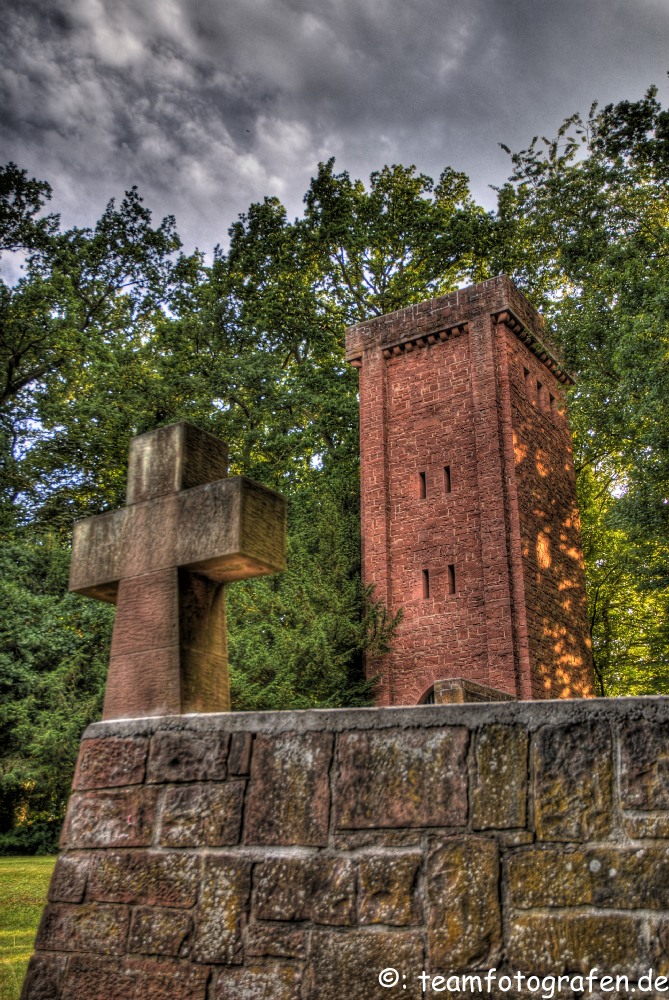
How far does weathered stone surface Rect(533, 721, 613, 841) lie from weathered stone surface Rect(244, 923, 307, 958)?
86 centimetres

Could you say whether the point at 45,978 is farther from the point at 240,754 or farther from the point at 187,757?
the point at 240,754

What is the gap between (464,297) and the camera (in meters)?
20.5

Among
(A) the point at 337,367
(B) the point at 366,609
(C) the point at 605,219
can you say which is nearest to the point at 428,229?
(A) the point at 337,367

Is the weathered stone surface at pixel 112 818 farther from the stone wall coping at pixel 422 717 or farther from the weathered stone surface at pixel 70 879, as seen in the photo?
the stone wall coping at pixel 422 717

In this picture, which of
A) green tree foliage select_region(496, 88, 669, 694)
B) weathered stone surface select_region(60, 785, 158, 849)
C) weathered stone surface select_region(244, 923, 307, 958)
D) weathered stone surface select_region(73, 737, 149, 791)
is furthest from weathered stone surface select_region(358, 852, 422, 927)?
green tree foliage select_region(496, 88, 669, 694)

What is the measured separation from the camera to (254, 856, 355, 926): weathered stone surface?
2.70 metres

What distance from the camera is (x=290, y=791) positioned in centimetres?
289

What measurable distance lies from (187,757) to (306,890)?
0.67 m

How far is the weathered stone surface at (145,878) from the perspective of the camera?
2922 millimetres

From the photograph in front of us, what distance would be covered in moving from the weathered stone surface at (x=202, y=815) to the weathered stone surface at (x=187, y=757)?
0.14ft

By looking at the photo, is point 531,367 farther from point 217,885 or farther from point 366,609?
point 217,885

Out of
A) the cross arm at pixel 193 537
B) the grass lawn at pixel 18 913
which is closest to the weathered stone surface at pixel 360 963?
the cross arm at pixel 193 537

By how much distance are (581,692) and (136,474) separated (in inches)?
674

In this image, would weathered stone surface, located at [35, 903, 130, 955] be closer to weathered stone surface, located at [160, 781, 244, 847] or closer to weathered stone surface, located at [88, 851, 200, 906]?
weathered stone surface, located at [88, 851, 200, 906]
